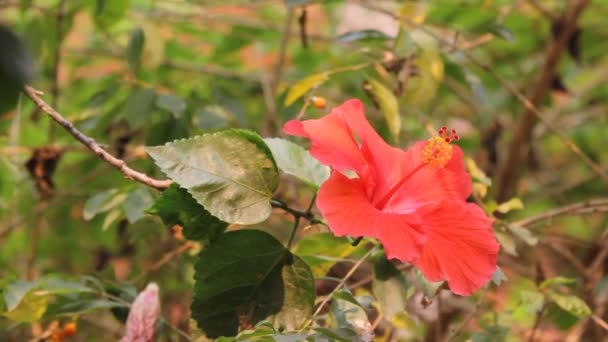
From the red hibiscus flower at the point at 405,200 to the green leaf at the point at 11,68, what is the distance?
1.01 feet

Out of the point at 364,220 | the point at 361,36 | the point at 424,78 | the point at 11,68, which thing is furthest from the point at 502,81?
the point at 11,68

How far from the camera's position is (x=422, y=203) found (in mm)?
751

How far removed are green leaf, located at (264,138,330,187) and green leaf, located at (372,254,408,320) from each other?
4.1 inches

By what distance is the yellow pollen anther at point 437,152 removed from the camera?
75cm

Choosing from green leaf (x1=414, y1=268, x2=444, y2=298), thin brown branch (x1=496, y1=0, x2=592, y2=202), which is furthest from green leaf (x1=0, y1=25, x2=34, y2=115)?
thin brown branch (x1=496, y1=0, x2=592, y2=202)

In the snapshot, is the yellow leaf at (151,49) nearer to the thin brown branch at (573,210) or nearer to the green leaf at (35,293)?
the green leaf at (35,293)

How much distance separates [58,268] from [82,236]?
0.34 ft

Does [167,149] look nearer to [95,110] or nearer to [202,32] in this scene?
[95,110]

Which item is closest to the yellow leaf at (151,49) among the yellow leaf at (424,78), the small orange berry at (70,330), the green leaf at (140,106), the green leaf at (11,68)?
the green leaf at (140,106)

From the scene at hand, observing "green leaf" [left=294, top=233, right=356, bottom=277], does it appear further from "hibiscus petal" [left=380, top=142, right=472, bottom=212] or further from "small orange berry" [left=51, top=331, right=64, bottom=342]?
"small orange berry" [left=51, top=331, right=64, bottom=342]

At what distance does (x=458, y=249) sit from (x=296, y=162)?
18cm

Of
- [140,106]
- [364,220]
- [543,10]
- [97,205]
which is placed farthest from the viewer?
[543,10]

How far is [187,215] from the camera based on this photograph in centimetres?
70

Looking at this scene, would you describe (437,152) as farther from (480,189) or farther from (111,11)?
(111,11)
